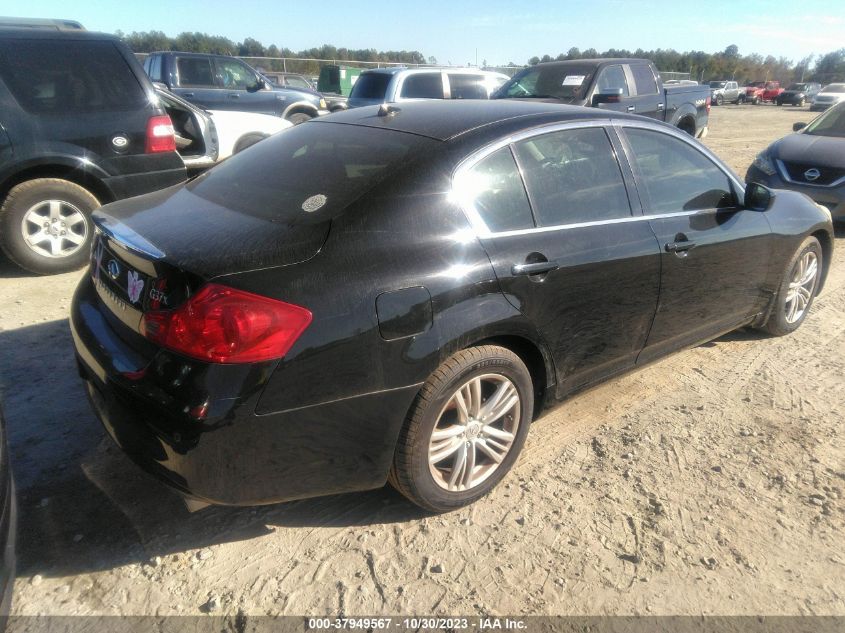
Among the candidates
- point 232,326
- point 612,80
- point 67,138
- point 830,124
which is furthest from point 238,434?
point 612,80

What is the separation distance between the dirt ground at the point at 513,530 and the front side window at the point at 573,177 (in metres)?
1.15

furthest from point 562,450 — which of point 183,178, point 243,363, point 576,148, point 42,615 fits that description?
point 183,178

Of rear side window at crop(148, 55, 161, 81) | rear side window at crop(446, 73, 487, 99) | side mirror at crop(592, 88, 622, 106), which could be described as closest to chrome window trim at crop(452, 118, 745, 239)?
side mirror at crop(592, 88, 622, 106)

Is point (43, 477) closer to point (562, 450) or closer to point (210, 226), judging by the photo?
point (210, 226)

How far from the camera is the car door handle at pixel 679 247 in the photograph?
323cm

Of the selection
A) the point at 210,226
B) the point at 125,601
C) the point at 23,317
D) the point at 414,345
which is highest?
the point at 210,226

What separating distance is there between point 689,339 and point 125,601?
3.07m

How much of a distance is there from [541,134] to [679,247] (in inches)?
39.3

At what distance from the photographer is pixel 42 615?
211cm

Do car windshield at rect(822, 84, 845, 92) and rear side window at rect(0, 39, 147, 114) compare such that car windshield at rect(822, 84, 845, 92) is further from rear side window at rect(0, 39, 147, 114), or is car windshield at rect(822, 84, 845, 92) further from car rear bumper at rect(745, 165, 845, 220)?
rear side window at rect(0, 39, 147, 114)

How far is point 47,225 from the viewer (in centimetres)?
519

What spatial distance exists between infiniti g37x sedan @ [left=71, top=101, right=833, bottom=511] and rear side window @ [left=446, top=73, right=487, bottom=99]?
28.9 feet

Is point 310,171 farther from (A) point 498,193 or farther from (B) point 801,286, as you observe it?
(B) point 801,286

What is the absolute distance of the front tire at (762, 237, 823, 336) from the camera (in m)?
4.25
